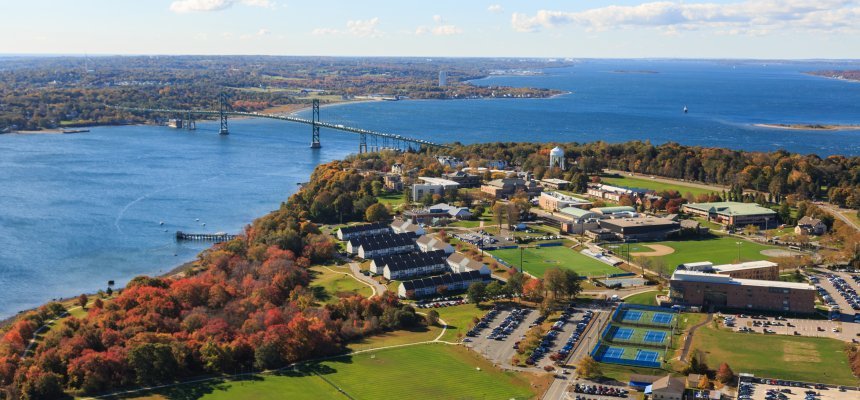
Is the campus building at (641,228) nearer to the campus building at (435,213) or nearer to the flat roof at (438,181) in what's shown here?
the campus building at (435,213)

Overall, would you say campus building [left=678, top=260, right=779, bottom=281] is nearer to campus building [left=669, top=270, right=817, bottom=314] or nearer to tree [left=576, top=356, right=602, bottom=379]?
campus building [left=669, top=270, right=817, bottom=314]

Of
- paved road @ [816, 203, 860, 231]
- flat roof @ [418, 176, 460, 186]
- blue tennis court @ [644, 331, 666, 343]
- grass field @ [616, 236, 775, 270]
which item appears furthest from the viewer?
flat roof @ [418, 176, 460, 186]

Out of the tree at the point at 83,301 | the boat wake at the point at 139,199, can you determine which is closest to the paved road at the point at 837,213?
the tree at the point at 83,301

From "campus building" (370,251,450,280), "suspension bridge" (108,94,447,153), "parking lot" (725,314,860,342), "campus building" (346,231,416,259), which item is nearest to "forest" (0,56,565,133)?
"suspension bridge" (108,94,447,153)

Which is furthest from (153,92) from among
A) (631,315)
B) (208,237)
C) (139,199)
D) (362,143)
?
(631,315)

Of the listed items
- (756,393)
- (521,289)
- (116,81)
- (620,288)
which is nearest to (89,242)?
(521,289)


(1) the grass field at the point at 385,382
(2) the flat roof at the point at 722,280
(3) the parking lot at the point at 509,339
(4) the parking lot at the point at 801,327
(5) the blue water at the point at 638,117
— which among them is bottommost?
(1) the grass field at the point at 385,382

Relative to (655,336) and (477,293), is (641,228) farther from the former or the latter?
(655,336)
